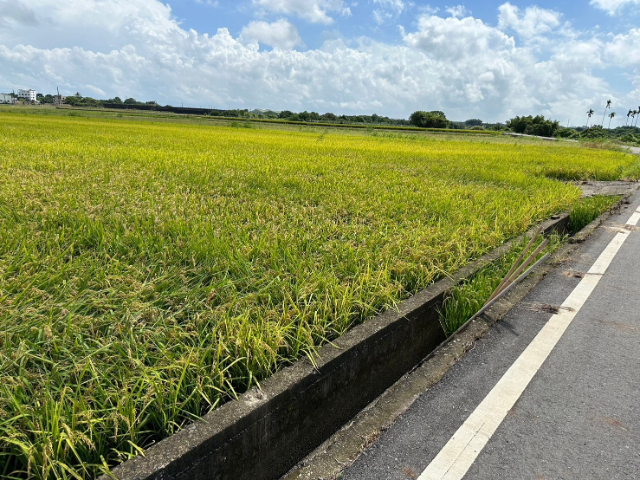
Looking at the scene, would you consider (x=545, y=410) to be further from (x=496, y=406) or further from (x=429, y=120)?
(x=429, y=120)

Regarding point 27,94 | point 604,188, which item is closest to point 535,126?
point 604,188

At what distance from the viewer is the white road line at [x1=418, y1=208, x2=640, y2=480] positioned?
1.57m

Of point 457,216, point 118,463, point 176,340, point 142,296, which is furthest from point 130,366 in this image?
point 457,216

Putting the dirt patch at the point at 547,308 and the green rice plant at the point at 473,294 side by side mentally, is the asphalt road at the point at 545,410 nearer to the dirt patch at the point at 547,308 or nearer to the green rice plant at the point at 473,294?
the dirt patch at the point at 547,308

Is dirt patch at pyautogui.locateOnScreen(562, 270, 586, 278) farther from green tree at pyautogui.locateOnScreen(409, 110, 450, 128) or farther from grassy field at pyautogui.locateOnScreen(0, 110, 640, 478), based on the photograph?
green tree at pyautogui.locateOnScreen(409, 110, 450, 128)

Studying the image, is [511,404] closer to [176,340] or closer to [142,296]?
→ [176,340]

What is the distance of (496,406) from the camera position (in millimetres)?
1902

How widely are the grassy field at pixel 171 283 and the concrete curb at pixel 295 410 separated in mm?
101

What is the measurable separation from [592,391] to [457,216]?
8.28ft

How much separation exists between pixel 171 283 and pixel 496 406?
182 cm

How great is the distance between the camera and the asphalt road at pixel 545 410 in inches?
62.0

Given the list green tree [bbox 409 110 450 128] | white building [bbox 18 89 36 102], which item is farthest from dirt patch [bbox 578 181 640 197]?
white building [bbox 18 89 36 102]

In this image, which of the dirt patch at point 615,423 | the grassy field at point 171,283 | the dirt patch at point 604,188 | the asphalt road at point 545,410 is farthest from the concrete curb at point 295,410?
the dirt patch at point 604,188

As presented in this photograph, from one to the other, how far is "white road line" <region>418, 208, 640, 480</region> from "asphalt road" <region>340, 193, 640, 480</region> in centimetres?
2
